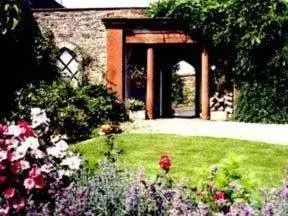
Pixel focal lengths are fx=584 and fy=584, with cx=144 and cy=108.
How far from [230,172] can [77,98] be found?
37.4 feet

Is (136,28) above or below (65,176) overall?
above

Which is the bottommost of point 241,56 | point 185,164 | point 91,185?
point 185,164

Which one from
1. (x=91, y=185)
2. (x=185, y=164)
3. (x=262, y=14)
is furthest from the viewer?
(x=262, y=14)

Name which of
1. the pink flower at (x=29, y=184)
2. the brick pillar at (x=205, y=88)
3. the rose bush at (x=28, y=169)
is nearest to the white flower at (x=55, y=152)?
the rose bush at (x=28, y=169)

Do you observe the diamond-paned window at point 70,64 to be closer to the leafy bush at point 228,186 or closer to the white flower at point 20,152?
the leafy bush at point 228,186

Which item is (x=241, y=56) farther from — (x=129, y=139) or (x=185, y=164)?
(x=185, y=164)

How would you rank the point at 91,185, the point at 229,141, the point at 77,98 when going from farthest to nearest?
the point at 77,98, the point at 229,141, the point at 91,185

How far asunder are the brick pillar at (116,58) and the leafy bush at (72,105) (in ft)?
2.57

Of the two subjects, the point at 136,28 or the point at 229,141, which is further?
the point at 136,28

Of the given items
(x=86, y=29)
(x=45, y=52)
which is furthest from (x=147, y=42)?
(x=45, y=52)

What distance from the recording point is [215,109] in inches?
782

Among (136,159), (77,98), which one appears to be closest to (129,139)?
(136,159)

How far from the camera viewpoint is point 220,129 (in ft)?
47.4

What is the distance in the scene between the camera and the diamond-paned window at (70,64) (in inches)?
787
